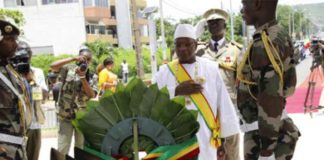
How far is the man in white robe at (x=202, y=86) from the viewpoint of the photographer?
4.05 meters

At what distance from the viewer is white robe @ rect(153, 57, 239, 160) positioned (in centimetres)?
412

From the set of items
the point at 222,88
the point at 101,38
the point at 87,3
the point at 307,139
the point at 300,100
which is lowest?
the point at 300,100

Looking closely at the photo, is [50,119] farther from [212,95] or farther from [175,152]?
[175,152]

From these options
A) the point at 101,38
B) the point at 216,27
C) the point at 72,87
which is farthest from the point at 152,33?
the point at 101,38

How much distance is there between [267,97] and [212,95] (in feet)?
4.38

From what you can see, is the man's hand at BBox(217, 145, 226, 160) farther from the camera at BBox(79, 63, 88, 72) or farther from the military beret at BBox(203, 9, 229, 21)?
the camera at BBox(79, 63, 88, 72)

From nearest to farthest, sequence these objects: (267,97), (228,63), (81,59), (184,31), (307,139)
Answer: (267,97) < (184,31) < (228,63) < (81,59) < (307,139)

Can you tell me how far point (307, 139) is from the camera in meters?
8.27

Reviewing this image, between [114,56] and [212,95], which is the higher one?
[212,95]

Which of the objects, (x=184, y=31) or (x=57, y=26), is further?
(x=57, y=26)

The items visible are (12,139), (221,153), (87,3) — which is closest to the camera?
(12,139)

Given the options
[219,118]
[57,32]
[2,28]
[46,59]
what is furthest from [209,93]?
[57,32]

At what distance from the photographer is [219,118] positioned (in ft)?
13.9

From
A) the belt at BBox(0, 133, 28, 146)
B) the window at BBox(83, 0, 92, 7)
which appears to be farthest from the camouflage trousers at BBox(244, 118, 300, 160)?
the window at BBox(83, 0, 92, 7)
